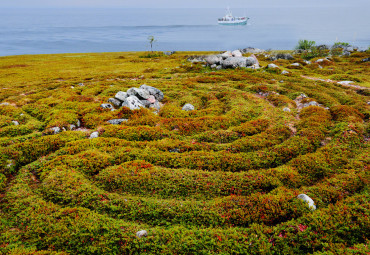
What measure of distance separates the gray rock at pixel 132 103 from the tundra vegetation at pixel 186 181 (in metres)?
1.34

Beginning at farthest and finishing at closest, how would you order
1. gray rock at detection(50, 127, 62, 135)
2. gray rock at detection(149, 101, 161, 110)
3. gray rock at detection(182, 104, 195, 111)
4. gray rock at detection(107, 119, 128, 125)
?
gray rock at detection(149, 101, 161, 110), gray rock at detection(182, 104, 195, 111), gray rock at detection(107, 119, 128, 125), gray rock at detection(50, 127, 62, 135)

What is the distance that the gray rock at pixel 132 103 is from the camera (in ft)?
77.4

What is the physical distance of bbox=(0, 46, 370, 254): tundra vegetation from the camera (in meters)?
8.77

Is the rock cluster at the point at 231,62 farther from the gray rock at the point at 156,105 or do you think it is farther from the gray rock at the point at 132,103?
the gray rock at the point at 132,103

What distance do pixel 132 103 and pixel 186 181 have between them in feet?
47.5

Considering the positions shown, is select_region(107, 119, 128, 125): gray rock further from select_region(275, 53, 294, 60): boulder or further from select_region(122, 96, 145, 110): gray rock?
select_region(275, 53, 294, 60): boulder

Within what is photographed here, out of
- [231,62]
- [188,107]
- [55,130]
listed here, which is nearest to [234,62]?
[231,62]

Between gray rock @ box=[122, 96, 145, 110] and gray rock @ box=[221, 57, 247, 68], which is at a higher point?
gray rock @ box=[221, 57, 247, 68]

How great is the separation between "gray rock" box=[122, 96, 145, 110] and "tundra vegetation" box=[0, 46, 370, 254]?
1.34m

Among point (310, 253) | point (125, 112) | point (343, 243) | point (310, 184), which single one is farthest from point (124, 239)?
point (125, 112)

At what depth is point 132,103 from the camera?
24.1 m

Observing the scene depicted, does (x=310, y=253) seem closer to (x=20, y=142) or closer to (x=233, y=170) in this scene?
(x=233, y=170)

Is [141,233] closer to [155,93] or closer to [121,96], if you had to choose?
[121,96]

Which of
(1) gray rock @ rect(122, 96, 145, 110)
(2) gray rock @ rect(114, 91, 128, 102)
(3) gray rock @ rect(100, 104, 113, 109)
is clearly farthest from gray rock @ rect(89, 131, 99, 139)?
(2) gray rock @ rect(114, 91, 128, 102)
